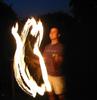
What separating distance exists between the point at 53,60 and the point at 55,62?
0.05 metres

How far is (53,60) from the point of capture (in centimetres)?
879

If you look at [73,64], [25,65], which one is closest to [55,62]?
[25,65]

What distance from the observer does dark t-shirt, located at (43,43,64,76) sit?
8688mm

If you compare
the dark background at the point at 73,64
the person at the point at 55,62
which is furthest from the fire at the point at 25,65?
the dark background at the point at 73,64

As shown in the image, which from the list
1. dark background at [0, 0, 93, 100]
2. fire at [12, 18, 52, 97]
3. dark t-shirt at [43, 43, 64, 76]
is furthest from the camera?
dark background at [0, 0, 93, 100]

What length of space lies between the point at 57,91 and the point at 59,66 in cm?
49

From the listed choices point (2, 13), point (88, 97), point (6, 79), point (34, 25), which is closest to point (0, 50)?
point (6, 79)

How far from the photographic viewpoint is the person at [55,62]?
28.6 ft

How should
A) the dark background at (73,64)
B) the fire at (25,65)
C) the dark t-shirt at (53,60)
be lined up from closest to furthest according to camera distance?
the fire at (25,65)
the dark t-shirt at (53,60)
the dark background at (73,64)

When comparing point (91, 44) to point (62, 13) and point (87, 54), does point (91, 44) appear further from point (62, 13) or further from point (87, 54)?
point (62, 13)

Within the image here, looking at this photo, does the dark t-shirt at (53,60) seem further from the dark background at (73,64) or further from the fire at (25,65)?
the dark background at (73,64)

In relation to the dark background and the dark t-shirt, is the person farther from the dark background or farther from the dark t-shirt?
the dark background

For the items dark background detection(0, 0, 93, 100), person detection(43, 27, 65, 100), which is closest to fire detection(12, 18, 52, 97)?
person detection(43, 27, 65, 100)

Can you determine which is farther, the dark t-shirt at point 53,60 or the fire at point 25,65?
the dark t-shirt at point 53,60
